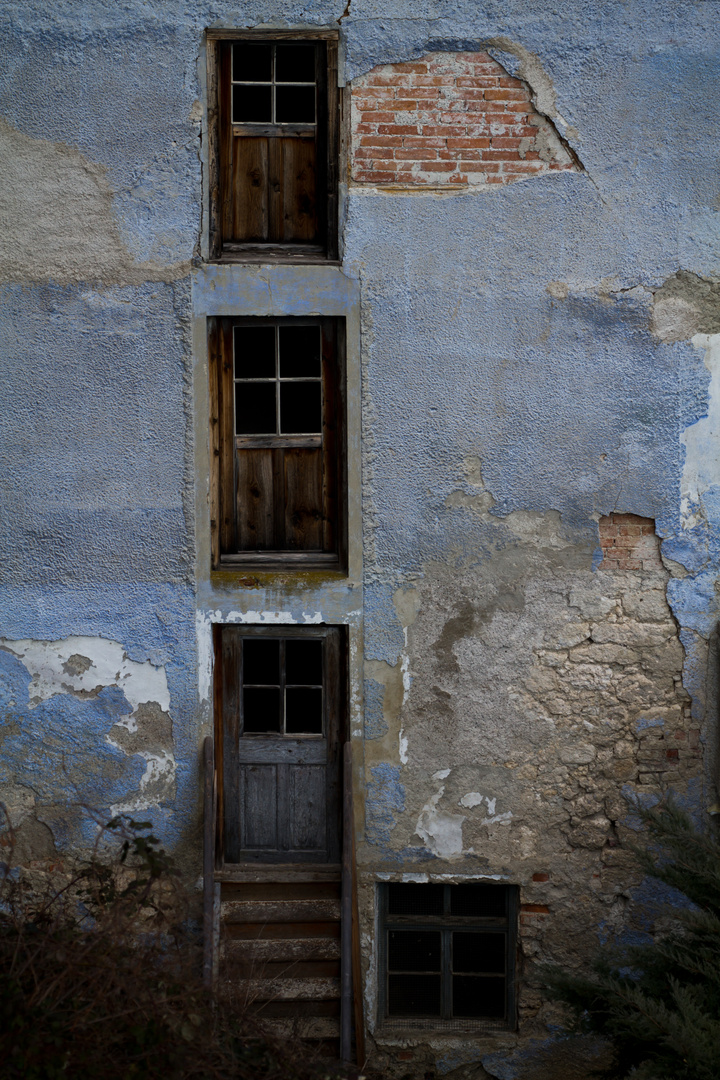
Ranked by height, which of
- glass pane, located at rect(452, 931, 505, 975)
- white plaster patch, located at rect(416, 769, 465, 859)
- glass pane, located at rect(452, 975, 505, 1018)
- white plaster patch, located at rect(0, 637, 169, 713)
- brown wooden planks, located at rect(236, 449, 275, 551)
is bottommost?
glass pane, located at rect(452, 975, 505, 1018)

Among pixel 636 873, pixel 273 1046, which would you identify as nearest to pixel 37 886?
pixel 273 1046

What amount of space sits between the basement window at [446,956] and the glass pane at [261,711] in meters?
1.24

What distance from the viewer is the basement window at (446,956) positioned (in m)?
5.87

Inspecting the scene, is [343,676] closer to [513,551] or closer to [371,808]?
[371,808]

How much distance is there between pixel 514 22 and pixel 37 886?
5729 mm

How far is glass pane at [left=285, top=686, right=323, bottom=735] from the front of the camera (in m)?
5.88

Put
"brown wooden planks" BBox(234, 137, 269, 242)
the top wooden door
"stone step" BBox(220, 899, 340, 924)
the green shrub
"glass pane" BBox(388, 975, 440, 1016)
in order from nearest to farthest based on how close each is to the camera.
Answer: the green shrub
"stone step" BBox(220, 899, 340, 924)
the top wooden door
"brown wooden planks" BBox(234, 137, 269, 242)
"glass pane" BBox(388, 975, 440, 1016)

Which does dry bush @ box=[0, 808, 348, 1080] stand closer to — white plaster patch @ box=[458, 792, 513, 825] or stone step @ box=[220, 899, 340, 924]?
stone step @ box=[220, 899, 340, 924]

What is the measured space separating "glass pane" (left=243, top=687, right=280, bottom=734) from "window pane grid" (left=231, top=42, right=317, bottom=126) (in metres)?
3.45

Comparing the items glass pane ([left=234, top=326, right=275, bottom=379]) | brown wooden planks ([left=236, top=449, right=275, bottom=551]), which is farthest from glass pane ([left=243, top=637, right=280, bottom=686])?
glass pane ([left=234, top=326, right=275, bottom=379])

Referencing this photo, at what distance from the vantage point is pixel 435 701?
5656 mm

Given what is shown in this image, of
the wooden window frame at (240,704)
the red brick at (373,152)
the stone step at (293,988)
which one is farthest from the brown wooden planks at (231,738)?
the red brick at (373,152)

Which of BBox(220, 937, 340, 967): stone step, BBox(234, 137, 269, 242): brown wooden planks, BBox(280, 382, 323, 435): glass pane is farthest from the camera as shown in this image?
BBox(280, 382, 323, 435): glass pane

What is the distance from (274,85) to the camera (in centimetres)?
562
